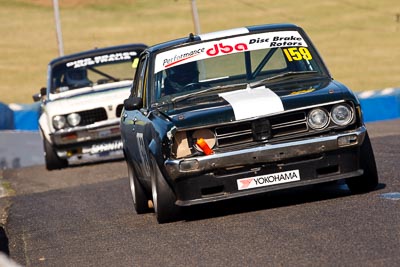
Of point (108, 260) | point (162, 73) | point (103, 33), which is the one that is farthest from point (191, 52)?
point (103, 33)

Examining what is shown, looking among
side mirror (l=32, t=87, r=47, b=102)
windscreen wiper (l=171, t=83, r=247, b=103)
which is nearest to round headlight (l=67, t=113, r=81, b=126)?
side mirror (l=32, t=87, r=47, b=102)

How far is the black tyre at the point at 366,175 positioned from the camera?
8.76 m

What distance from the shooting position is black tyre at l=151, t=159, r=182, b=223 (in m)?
8.69

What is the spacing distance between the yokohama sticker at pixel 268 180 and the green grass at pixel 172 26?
28.6 metres

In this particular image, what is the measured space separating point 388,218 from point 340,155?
38.6 inches

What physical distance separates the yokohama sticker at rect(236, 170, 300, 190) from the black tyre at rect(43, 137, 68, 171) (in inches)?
356

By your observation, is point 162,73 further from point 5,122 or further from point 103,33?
point 103,33

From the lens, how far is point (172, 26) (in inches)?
1850

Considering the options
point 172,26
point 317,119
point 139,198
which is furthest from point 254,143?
point 172,26

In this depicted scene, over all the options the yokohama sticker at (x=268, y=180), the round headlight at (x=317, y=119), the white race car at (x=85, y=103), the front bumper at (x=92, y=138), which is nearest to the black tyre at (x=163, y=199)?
the yokohama sticker at (x=268, y=180)

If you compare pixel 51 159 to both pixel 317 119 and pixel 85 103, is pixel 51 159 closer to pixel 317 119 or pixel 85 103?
pixel 85 103

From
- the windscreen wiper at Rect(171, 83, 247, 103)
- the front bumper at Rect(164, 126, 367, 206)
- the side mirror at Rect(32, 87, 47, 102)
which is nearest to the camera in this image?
the front bumper at Rect(164, 126, 367, 206)

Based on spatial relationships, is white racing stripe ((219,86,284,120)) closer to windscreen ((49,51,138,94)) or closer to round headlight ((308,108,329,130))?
round headlight ((308,108,329,130))

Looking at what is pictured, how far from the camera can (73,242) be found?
8.81 m
